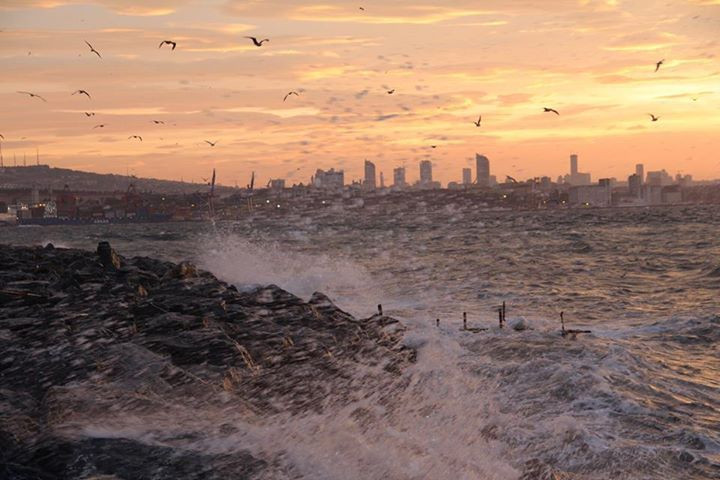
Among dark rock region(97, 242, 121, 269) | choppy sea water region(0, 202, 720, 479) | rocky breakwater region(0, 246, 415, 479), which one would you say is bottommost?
choppy sea water region(0, 202, 720, 479)

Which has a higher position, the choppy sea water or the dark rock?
the dark rock

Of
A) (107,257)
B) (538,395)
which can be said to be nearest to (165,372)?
(538,395)

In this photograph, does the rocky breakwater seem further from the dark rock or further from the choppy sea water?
the dark rock

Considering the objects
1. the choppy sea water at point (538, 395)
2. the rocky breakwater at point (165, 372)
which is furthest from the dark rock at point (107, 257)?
the choppy sea water at point (538, 395)

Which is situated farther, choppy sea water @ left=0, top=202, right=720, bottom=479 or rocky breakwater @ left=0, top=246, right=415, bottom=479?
choppy sea water @ left=0, top=202, right=720, bottom=479

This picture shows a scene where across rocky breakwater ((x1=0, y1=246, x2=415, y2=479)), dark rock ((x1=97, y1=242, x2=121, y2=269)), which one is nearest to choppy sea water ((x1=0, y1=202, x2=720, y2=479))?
rocky breakwater ((x1=0, y1=246, x2=415, y2=479))

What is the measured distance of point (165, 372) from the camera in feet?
36.9

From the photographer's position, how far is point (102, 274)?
2198cm

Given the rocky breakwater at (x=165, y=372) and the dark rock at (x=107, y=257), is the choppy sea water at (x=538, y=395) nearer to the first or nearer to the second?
the rocky breakwater at (x=165, y=372)

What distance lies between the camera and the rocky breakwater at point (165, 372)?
8641 millimetres

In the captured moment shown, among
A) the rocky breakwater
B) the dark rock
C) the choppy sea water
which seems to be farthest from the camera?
the dark rock

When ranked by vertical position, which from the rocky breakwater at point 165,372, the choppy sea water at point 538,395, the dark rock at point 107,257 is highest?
the dark rock at point 107,257

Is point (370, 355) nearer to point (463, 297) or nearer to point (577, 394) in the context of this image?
point (577, 394)

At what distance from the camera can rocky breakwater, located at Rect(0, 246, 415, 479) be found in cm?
864
